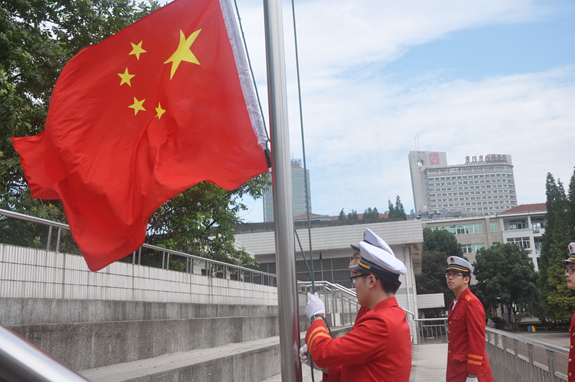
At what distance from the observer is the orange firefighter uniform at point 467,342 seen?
529cm

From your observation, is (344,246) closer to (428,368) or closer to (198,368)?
(428,368)

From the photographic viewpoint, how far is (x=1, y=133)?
24.4 feet

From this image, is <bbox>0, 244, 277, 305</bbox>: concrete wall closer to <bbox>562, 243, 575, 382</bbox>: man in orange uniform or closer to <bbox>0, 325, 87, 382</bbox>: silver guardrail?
<bbox>0, 325, 87, 382</bbox>: silver guardrail

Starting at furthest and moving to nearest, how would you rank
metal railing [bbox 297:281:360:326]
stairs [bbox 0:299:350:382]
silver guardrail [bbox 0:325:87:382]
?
metal railing [bbox 297:281:360:326] → stairs [bbox 0:299:350:382] → silver guardrail [bbox 0:325:87:382]

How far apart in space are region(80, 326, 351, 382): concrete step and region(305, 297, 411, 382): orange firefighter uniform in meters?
1.91

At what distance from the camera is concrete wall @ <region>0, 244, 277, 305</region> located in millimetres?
5473

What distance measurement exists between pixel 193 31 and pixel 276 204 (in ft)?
6.00

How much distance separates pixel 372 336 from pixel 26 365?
7.08 ft

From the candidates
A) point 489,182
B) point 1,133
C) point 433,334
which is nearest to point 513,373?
point 1,133

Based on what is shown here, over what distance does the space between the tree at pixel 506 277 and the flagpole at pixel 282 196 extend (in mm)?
61872

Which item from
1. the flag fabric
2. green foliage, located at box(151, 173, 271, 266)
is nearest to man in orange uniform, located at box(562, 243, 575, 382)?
the flag fabric

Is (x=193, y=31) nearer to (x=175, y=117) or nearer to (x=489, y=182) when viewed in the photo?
(x=175, y=117)

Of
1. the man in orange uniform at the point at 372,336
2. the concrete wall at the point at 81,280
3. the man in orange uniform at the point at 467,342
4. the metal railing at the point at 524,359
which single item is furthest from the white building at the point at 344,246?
the man in orange uniform at the point at 372,336

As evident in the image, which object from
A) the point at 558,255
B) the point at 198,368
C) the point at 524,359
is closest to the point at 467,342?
the point at 524,359
